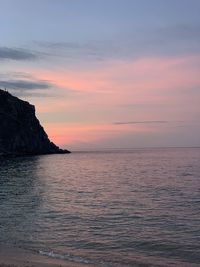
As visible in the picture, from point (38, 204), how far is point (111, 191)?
42.4 feet

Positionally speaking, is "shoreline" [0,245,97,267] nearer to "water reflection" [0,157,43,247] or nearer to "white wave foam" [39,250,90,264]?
"white wave foam" [39,250,90,264]

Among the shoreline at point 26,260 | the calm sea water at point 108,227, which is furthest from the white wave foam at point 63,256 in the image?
the shoreline at point 26,260

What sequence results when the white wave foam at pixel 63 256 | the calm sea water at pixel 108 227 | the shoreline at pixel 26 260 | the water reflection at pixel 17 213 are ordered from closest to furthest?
the shoreline at pixel 26 260 → the white wave foam at pixel 63 256 → the calm sea water at pixel 108 227 → the water reflection at pixel 17 213

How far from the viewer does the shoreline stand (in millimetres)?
17859

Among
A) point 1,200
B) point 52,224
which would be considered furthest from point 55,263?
point 1,200

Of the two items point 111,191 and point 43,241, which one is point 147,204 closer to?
point 111,191

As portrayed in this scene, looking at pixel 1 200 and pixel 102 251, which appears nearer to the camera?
pixel 102 251

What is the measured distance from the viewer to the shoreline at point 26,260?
58.6 feet

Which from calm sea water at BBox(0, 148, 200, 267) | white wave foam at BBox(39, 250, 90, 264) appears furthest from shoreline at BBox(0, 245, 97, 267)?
calm sea water at BBox(0, 148, 200, 267)

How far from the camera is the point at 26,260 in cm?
1891

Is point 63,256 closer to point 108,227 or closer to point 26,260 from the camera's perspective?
point 26,260

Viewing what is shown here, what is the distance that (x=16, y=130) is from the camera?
190m

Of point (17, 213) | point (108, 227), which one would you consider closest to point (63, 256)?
point (108, 227)

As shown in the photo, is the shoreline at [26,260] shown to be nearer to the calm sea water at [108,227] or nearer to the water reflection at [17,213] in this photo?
the calm sea water at [108,227]
